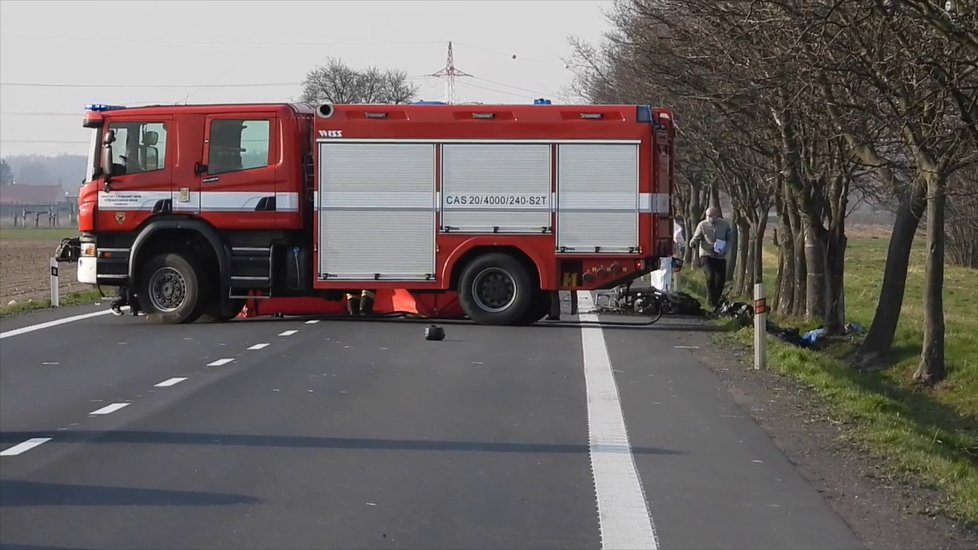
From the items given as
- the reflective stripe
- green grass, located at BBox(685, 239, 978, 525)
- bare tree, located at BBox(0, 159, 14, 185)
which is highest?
bare tree, located at BBox(0, 159, 14, 185)

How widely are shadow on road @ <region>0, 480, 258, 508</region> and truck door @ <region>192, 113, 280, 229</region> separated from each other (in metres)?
11.3

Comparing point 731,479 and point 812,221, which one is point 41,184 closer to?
point 812,221

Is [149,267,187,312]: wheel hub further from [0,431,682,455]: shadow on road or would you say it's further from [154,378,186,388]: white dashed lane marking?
[0,431,682,455]: shadow on road

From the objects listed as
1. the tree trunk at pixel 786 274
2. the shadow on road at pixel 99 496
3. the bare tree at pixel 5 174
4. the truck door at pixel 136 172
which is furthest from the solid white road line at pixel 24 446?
the bare tree at pixel 5 174

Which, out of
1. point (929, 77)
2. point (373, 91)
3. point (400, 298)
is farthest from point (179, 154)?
point (373, 91)

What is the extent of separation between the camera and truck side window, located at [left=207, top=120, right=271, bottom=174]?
64.2 feet

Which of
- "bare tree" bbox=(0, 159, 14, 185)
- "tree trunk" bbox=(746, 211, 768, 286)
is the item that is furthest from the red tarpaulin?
"bare tree" bbox=(0, 159, 14, 185)

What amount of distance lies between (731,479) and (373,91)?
70.3 m

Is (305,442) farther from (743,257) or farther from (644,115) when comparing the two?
(743,257)

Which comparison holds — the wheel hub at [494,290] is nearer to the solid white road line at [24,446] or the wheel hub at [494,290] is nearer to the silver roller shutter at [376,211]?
the silver roller shutter at [376,211]

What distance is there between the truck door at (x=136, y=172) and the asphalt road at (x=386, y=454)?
3797mm

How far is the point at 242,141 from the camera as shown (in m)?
19.6

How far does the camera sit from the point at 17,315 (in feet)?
72.5

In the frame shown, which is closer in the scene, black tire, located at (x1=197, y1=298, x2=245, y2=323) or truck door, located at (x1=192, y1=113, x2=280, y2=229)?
truck door, located at (x1=192, y1=113, x2=280, y2=229)
